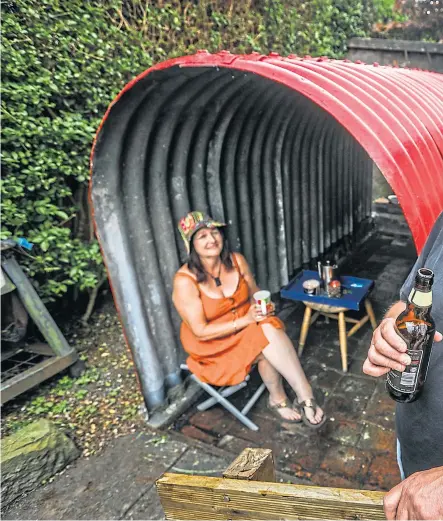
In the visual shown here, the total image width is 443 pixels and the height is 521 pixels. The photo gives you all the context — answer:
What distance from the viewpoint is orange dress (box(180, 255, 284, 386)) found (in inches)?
139

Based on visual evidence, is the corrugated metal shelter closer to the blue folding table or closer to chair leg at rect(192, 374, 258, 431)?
chair leg at rect(192, 374, 258, 431)

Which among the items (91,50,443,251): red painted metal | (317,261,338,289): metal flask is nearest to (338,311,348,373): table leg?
(317,261,338,289): metal flask

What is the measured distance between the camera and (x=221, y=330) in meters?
3.53

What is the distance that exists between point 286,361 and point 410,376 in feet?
6.66

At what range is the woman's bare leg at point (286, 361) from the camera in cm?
357

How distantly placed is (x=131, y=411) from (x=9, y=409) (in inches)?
49.2

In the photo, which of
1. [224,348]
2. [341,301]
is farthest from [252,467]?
[341,301]

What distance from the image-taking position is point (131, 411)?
13.0 ft

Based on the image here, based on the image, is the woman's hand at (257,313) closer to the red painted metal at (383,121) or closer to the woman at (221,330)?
the woman at (221,330)

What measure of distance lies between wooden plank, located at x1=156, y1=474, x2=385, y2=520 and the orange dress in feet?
7.46

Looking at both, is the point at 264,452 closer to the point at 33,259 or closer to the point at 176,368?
the point at 176,368

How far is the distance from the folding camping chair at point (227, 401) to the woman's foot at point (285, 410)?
0.17 m

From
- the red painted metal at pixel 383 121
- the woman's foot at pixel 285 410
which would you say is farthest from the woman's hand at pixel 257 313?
the red painted metal at pixel 383 121

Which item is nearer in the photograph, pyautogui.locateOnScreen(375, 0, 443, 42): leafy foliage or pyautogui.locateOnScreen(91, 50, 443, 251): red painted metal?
pyautogui.locateOnScreen(91, 50, 443, 251): red painted metal
